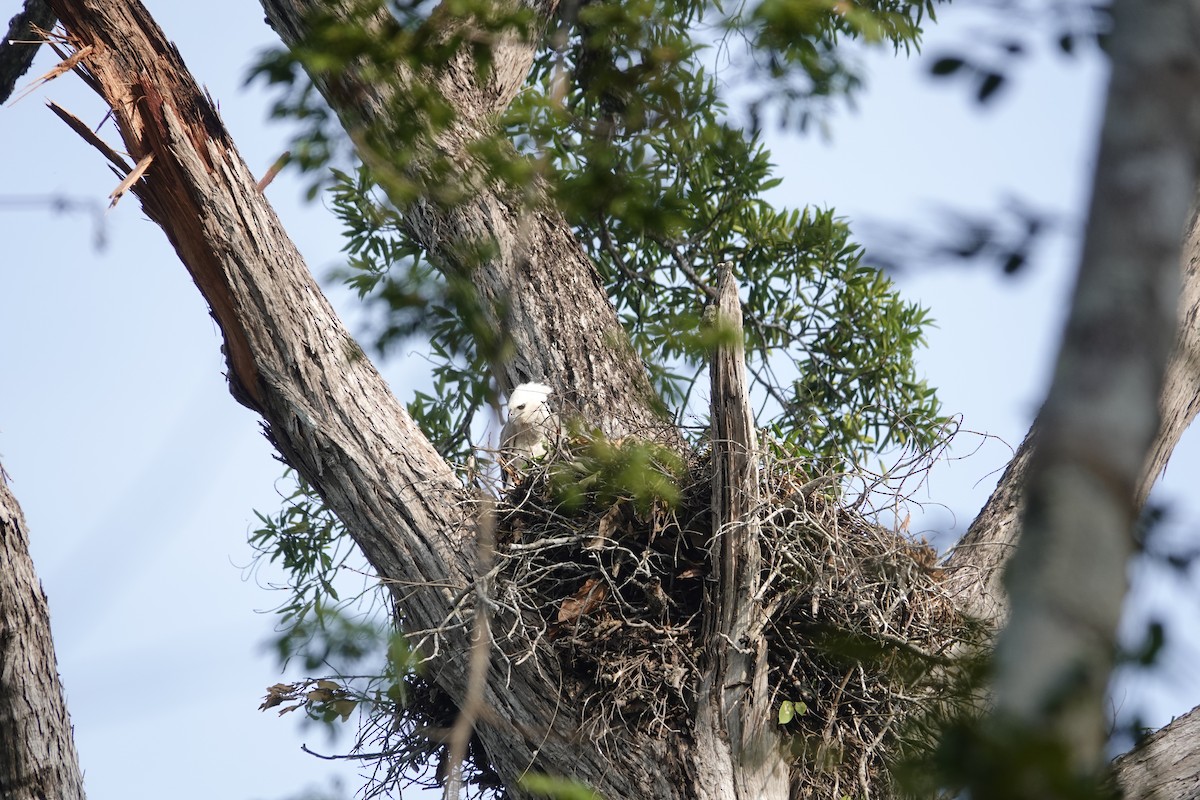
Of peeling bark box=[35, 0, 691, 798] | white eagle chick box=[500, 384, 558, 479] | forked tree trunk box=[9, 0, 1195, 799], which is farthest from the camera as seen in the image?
white eagle chick box=[500, 384, 558, 479]

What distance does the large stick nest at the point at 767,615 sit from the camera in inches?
180

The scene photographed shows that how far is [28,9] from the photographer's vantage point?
651 centimetres

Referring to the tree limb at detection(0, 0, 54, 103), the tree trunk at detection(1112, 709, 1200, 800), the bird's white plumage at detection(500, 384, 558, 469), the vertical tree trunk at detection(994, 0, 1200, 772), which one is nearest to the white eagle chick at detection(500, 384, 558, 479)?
the bird's white plumage at detection(500, 384, 558, 469)

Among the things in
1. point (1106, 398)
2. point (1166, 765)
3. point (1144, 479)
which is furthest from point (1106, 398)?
point (1144, 479)

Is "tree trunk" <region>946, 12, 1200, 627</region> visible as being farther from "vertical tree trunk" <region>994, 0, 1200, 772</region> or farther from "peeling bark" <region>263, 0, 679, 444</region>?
"vertical tree trunk" <region>994, 0, 1200, 772</region>

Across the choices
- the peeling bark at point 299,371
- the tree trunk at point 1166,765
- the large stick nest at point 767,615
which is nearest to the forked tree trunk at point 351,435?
the peeling bark at point 299,371

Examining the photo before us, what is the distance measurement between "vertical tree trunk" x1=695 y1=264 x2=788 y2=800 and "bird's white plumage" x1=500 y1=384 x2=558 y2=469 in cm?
123

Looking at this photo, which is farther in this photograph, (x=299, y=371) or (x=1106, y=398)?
(x=299, y=371)

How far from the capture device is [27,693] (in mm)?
4371

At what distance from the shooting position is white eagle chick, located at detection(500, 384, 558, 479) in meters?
5.53

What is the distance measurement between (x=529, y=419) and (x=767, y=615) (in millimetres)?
1621

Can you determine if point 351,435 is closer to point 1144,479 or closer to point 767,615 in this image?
point 767,615

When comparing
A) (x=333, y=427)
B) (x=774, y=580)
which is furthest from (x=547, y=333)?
(x=774, y=580)

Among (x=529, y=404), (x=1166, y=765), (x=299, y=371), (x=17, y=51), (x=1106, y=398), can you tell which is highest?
(x=17, y=51)
